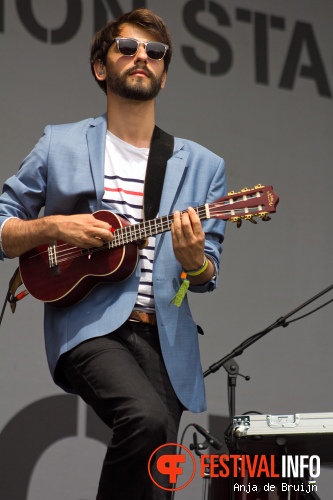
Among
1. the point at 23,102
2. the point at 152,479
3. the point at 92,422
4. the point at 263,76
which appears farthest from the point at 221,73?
the point at 152,479

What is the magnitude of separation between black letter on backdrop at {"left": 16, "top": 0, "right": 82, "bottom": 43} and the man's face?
1.71 meters

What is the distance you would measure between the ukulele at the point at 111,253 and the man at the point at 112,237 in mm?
48

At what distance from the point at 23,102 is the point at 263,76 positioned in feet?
5.21

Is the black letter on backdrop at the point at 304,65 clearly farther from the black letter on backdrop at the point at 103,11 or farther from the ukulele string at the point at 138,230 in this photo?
the ukulele string at the point at 138,230

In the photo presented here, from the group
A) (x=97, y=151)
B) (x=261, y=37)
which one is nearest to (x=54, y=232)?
(x=97, y=151)

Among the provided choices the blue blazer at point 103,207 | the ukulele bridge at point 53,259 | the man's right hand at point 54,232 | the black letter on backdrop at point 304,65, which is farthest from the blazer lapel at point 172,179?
the black letter on backdrop at point 304,65

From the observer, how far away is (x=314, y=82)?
235 inches

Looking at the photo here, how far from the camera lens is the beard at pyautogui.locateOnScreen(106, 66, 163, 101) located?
3.70 metres

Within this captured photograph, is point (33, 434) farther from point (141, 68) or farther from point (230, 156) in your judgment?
point (141, 68)

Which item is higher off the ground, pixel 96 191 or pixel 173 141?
pixel 173 141

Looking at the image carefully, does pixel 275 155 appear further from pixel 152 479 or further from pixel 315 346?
pixel 152 479

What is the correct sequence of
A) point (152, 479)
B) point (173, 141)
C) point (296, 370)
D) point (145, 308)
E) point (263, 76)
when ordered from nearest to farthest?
1. point (152, 479)
2. point (145, 308)
3. point (173, 141)
4. point (296, 370)
5. point (263, 76)

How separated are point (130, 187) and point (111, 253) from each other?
1.13 feet

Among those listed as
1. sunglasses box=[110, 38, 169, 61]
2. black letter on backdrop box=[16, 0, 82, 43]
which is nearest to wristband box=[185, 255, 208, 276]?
sunglasses box=[110, 38, 169, 61]
